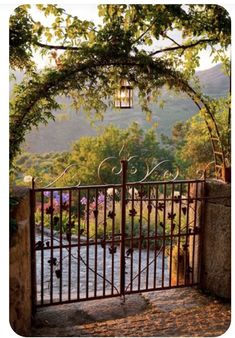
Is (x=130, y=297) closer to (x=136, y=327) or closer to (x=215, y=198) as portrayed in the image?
(x=136, y=327)

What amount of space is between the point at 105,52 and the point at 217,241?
2.38 meters

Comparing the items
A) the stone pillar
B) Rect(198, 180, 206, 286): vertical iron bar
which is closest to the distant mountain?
Rect(198, 180, 206, 286): vertical iron bar

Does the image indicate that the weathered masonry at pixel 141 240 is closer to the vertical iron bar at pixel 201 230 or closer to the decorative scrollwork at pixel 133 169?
the vertical iron bar at pixel 201 230

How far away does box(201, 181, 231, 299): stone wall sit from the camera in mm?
4918

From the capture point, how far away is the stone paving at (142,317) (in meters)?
4.18

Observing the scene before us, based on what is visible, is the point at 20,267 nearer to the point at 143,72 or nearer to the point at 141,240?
the point at 141,240

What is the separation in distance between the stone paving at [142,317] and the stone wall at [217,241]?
177 mm

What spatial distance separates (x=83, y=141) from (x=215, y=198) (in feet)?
29.6

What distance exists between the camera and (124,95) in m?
4.86

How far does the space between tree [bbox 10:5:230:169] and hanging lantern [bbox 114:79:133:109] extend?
0.20ft

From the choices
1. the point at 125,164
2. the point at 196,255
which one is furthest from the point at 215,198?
the point at 125,164

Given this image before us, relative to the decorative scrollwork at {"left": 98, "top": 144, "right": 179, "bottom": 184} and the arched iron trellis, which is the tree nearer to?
the arched iron trellis

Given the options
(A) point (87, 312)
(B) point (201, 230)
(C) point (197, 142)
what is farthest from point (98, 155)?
(A) point (87, 312)

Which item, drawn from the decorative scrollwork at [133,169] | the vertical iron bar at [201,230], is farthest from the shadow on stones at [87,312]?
the decorative scrollwork at [133,169]
